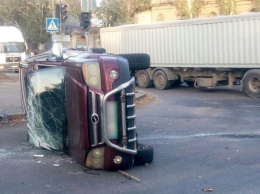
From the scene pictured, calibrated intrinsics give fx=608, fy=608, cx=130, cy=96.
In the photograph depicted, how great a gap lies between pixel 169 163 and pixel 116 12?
41665 millimetres

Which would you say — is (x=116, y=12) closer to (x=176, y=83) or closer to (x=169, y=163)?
(x=176, y=83)

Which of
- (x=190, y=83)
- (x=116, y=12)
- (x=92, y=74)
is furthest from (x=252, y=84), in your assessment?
(x=116, y=12)

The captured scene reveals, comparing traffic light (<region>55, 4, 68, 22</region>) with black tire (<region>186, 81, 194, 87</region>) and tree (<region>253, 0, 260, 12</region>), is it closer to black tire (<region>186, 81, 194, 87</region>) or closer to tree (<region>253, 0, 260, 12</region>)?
black tire (<region>186, 81, 194, 87</region>)

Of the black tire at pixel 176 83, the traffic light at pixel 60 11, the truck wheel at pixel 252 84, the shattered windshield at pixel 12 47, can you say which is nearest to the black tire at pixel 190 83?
the black tire at pixel 176 83

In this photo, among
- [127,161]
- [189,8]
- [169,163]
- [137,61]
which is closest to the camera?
[127,161]

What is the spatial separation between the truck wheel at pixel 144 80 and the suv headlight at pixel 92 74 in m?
18.9

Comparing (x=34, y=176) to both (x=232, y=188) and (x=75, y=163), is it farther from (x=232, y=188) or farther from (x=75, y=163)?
(x=232, y=188)

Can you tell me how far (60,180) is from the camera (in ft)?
26.1

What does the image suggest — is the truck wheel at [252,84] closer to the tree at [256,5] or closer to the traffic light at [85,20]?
the traffic light at [85,20]

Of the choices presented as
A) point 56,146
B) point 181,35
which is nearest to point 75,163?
point 56,146

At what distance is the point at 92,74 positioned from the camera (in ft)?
27.2

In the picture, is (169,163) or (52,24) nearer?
(169,163)

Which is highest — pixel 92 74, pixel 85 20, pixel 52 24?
pixel 85 20

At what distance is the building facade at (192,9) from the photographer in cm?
4781
